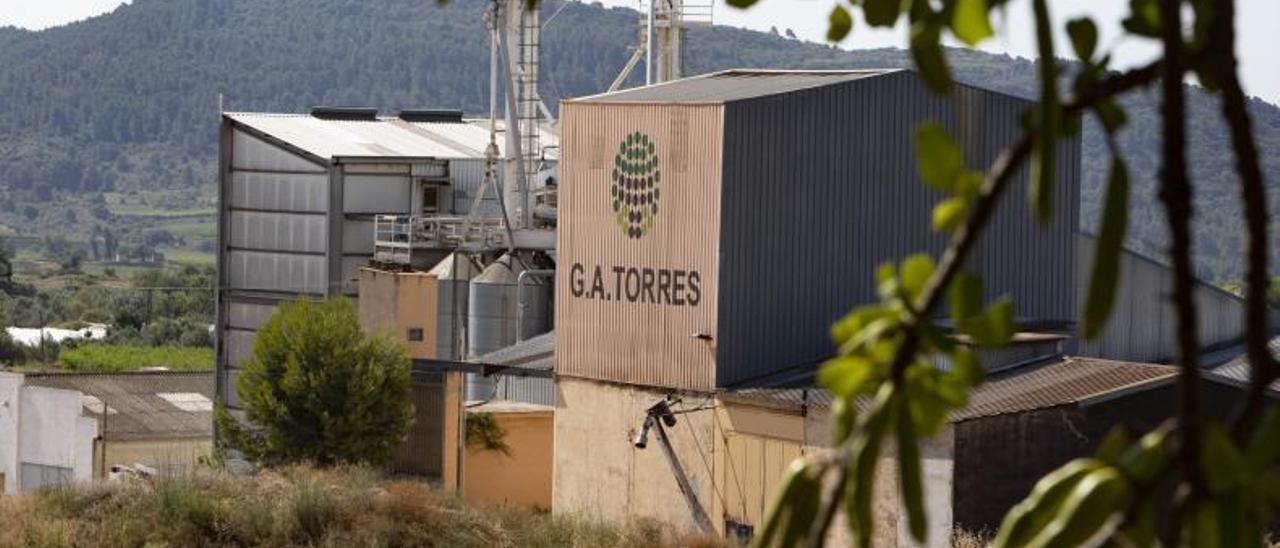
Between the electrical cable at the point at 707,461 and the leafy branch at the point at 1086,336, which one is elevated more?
the leafy branch at the point at 1086,336

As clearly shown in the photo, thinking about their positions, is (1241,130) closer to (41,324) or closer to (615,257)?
(615,257)

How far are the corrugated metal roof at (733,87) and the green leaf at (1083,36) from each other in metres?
23.8

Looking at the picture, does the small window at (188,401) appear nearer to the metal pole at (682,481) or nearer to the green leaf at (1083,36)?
the metal pole at (682,481)

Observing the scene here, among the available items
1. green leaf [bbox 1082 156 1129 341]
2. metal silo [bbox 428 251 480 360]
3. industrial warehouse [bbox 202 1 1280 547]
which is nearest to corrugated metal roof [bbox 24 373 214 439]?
metal silo [bbox 428 251 480 360]

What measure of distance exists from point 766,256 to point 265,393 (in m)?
7.72

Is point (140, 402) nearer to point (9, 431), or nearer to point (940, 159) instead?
point (9, 431)

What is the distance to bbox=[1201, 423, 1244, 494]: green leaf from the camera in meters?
1.70

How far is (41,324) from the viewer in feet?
273

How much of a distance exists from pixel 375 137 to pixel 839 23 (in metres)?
43.4

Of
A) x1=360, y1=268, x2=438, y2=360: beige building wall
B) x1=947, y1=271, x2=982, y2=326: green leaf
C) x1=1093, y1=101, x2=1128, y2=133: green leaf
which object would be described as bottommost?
x1=360, y1=268, x2=438, y2=360: beige building wall

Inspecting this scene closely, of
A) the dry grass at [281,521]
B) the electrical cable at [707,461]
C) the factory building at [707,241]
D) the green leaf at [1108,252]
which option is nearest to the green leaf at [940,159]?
the green leaf at [1108,252]

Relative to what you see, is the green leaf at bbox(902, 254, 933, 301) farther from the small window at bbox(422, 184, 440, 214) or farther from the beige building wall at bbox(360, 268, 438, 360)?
the small window at bbox(422, 184, 440, 214)

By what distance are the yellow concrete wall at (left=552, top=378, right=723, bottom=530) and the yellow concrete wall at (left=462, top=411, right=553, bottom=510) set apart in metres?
2.56

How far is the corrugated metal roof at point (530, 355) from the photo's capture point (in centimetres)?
2986
